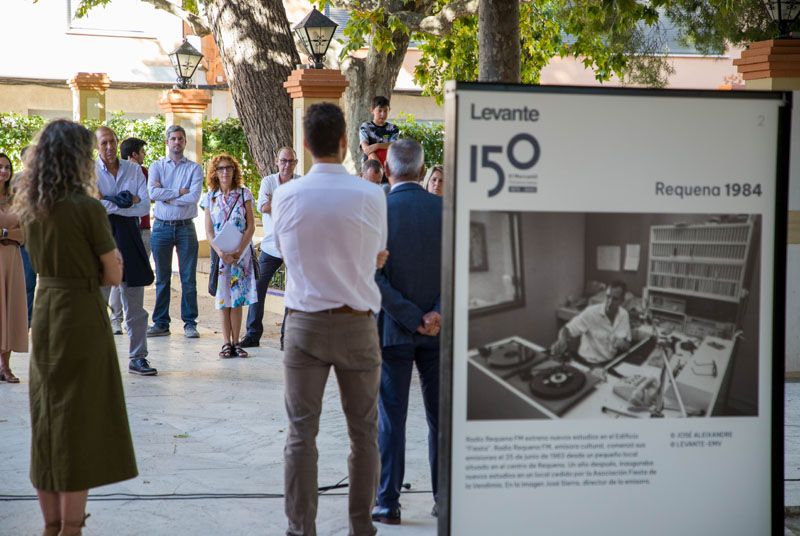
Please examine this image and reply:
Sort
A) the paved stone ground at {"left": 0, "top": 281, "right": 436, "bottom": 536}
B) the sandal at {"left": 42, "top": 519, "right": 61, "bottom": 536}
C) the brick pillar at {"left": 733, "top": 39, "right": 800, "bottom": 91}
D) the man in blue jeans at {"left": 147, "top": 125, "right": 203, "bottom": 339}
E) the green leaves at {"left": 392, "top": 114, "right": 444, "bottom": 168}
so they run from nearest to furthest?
the sandal at {"left": 42, "top": 519, "right": 61, "bottom": 536}, the paved stone ground at {"left": 0, "top": 281, "right": 436, "bottom": 536}, the brick pillar at {"left": 733, "top": 39, "right": 800, "bottom": 91}, the man in blue jeans at {"left": 147, "top": 125, "right": 203, "bottom": 339}, the green leaves at {"left": 392, "top": 114, "right": 444, "bottom": 168}

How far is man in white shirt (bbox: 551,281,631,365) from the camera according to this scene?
13.5ft

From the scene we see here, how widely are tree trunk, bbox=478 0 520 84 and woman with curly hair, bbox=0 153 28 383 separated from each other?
5.09m

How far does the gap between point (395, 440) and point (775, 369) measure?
2011 millimetres

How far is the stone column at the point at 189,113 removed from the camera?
17828 mm

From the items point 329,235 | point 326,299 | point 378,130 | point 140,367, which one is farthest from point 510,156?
point 378,130

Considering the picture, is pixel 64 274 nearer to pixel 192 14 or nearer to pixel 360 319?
pixel 360 319

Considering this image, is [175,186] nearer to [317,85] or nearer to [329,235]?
[317,85]

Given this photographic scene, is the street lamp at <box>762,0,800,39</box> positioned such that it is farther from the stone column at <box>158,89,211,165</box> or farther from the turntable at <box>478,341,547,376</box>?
the stone column at <box>158,89,211,165</box>

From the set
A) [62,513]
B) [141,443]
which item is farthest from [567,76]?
[62,513]

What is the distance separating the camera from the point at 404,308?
5367 millimetres

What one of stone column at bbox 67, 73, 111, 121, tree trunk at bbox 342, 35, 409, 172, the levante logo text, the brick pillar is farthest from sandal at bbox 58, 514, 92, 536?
stone column at bbox 67, 73, 111, 121

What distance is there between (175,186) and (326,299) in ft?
23.7

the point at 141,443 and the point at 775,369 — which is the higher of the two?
the point at 775,369

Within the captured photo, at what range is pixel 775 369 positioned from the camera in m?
4.31
